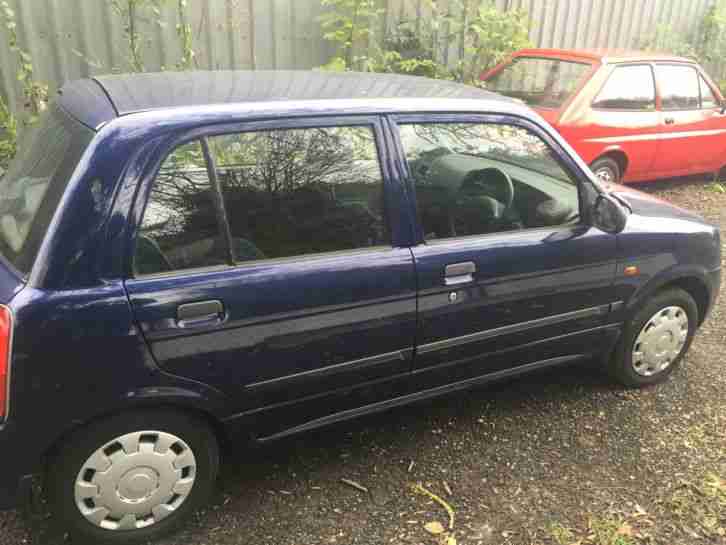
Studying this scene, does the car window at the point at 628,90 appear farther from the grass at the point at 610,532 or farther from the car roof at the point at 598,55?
the grass at the point at 610,532

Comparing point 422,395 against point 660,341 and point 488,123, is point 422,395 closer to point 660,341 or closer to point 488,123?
point 488,123

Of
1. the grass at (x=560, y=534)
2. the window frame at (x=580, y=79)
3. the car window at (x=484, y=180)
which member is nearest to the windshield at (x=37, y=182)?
the car window at (x=484, y=180)

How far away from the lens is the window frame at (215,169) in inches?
83.7

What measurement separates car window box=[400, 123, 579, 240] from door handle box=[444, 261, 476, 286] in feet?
0.46

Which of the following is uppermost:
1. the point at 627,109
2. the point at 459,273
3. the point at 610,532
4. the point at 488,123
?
the point at 488,123

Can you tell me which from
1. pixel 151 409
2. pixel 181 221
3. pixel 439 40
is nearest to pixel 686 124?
pixel 439 40

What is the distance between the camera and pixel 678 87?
7.01m

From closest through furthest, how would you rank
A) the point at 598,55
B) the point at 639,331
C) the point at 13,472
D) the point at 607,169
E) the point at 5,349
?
the point at 5,349 → the point at 13,472 → the point at 639,331 → the point at 598,55 → the point at 607,169

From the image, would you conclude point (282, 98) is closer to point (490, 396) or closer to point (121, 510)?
point (121, 510)

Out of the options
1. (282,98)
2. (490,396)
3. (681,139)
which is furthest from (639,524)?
(681,139)

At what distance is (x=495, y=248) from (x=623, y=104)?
14.8ft

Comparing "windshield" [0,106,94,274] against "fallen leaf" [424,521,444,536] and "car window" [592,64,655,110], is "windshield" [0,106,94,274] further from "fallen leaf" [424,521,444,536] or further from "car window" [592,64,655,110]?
"car window" [592,64,655,110]

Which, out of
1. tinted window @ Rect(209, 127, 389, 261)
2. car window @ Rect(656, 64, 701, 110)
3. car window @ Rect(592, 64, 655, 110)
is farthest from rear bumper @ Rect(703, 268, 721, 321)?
car window @ Rect(656, 64, 701, 110)

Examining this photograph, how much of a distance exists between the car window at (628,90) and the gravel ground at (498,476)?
3561 mm
